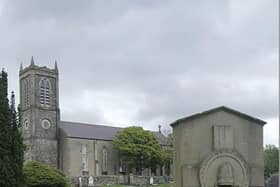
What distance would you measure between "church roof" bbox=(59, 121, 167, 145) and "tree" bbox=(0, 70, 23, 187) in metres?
59.2

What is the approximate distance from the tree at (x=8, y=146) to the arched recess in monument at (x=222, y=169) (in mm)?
15565

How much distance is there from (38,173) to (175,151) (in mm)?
31155

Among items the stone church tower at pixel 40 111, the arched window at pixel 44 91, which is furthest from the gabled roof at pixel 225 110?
the arched window at pixel 44 91

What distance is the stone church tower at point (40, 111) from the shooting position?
88625 mm

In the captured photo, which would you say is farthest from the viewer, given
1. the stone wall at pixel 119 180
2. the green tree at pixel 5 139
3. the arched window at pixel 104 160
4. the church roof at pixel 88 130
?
the arched window at pixel 104 160

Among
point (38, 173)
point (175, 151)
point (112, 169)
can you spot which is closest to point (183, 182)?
point (175, 151)

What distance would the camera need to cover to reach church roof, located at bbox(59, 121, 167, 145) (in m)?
90.8

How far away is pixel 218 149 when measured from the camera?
14.7 metres

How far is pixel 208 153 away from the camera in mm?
14742

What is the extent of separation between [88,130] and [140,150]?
12534mm

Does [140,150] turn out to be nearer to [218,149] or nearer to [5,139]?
[5,139]

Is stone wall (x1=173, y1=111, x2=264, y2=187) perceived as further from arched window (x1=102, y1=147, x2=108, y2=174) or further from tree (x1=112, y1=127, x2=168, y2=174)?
arched window (x1=102, y1=147, x2=108, y2=174)

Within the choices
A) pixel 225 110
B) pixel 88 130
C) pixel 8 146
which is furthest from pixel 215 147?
pixel 88 130

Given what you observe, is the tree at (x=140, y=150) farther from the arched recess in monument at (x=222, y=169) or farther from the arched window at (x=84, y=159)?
the arched recess in monument at (x=222, y=169)
